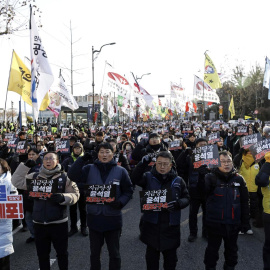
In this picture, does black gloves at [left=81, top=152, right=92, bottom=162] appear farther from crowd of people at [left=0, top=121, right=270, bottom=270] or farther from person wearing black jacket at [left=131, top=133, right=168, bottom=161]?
person wearing black jacket at [left=131, top=133, right=168, bottom=161]

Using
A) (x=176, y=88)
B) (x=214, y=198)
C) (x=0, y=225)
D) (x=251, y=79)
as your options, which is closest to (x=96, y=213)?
(x=0, y=225)

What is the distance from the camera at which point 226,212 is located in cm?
381

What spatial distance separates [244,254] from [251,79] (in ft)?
154

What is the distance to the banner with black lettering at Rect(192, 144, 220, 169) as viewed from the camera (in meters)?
4.25

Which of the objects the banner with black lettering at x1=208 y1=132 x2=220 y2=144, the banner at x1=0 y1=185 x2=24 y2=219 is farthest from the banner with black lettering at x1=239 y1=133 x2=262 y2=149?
the banner at x1=0 y1=185 x2=24 y2=219

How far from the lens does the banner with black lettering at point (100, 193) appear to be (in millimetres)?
3709

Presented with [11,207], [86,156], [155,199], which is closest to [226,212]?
[155,199]

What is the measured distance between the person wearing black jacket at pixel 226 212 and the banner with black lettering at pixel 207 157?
307 millimetres

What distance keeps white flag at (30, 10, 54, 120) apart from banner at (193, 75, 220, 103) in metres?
17.3

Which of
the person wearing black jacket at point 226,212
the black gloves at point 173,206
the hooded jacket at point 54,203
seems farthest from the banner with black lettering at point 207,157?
the hooded jacket at point 54,203

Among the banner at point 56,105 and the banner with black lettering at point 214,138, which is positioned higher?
the banner at point 56,105

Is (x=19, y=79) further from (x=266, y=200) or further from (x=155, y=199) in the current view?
(x=266, y=200)

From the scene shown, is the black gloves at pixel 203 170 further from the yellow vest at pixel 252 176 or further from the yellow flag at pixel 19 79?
the yellow flag at pixel 19 79

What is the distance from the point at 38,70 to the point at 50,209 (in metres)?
5.19
